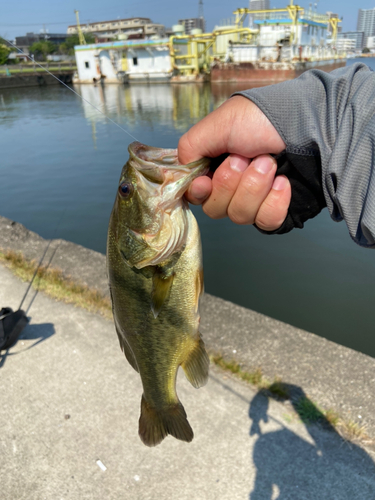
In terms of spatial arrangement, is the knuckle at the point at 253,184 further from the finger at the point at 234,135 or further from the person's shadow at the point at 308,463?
the person's shadow at the point at 308,463

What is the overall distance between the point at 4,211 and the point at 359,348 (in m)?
9.70

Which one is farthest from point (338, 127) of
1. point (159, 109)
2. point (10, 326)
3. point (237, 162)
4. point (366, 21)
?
point (366, 21)

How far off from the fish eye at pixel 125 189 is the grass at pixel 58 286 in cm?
272

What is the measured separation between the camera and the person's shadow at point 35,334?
11.5ft

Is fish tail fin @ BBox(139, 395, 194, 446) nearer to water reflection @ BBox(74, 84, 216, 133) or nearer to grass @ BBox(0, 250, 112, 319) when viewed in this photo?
grass @ BBox(0, 250, 112, 319)

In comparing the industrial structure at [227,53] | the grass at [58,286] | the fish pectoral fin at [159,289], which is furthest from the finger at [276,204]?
the industrial structure at [227,53]

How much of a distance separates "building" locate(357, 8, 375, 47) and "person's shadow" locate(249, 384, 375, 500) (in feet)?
548

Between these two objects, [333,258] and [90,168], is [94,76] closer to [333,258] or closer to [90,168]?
[90,168]

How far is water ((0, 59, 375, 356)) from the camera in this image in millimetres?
5934

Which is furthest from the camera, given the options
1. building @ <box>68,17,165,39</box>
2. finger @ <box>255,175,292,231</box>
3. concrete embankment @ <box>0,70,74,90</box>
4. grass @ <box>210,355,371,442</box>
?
building @ <box>68,17,165,39</box>

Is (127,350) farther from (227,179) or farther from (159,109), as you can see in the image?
(159,109)

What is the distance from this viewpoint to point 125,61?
4844 cm

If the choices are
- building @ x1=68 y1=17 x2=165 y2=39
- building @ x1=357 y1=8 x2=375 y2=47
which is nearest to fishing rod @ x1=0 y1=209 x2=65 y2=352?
building @ x1=68 y1=17 x2=165 y2=39

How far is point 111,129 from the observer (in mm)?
18734
